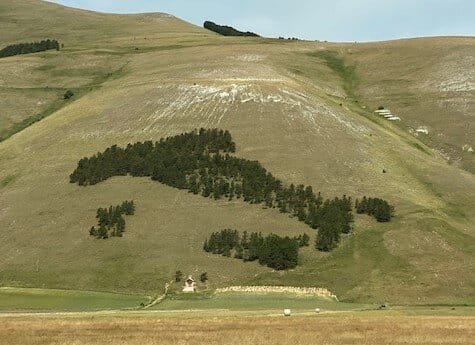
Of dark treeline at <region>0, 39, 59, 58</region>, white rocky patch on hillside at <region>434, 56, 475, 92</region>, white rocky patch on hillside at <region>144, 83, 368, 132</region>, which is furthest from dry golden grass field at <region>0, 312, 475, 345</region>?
dark treeline at <region>0, 39, 59, 58</region>

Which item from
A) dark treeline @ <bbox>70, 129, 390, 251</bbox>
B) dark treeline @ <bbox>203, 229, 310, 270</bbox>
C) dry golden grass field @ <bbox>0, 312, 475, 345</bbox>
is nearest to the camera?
dry golden grass field @ <bbox>0, 312, 475, 345</bbox>

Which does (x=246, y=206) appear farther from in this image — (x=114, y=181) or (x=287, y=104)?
(x=287, y=104)

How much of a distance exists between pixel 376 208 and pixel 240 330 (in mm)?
35533

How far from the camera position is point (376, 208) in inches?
2692

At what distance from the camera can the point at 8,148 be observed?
95812 mm

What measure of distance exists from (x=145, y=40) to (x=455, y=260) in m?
141

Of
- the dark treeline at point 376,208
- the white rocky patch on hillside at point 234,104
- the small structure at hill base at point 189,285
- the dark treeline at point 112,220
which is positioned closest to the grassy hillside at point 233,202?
the white rocky patch on hillside at point 234,104

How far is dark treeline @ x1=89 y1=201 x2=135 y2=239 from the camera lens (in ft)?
217

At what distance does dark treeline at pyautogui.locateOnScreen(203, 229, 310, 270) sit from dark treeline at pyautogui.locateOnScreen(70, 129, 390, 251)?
3323 millimetres

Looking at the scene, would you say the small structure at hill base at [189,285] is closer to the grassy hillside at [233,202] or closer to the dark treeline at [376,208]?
the grassy hillside at [233,202]

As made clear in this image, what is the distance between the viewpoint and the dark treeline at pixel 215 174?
6744cm

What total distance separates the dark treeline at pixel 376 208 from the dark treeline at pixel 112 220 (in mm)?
22484

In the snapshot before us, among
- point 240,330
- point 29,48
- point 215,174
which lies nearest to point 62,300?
point 240,330

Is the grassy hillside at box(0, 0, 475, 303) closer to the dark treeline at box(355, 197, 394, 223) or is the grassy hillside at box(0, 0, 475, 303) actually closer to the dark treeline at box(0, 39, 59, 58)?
the dark treeline at box(355, 197, 394, 223)
